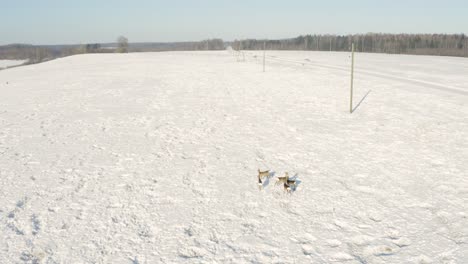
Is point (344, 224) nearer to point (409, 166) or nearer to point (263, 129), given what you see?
point (409, 166)

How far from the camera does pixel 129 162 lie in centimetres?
813

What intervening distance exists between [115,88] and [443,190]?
1867 cm

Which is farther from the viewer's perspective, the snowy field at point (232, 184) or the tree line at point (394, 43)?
the tree line at point (394, 43)

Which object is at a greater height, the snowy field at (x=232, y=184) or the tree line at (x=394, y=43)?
the tree line at (x=394, y=43)

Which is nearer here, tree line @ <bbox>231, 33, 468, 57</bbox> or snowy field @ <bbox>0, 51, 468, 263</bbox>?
snowy field @ <bbox>0, 51, 468, 263</bbox>

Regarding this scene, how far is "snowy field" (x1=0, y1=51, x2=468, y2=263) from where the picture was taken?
4754 mm

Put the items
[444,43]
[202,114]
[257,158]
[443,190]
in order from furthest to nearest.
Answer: [444,43]
[202,114]
[257,158]
[443,190]

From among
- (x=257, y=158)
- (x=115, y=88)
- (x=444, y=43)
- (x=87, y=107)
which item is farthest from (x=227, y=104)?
(x=444, y=43)

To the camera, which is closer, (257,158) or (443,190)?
(443,190)

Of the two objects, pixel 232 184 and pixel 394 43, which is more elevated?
pixel 394 43

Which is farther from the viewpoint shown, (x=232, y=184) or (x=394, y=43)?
(x=394, y=43)

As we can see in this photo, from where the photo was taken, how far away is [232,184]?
6938 mm

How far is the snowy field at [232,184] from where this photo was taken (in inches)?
187

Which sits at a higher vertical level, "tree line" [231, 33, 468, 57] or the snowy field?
"tree line" [231, 33, 468, 57]
